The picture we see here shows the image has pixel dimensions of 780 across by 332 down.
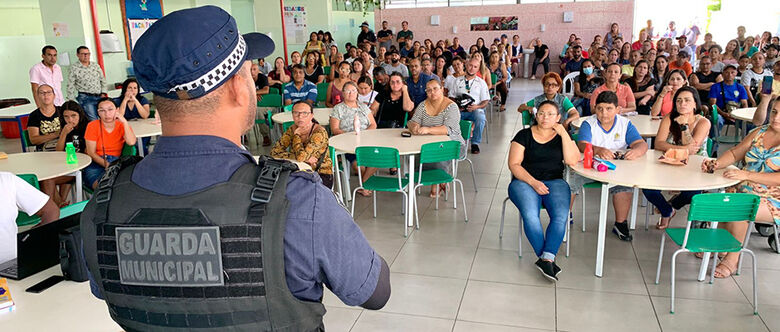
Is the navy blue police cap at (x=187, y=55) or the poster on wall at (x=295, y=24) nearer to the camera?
the navy blue police cap at (x=187, y=55)

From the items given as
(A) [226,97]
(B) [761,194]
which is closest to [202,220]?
(A) [226,97]

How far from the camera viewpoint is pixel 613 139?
478cm

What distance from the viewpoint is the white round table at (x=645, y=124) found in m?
5.45

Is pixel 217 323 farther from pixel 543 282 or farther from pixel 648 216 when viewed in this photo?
pixel 648 216

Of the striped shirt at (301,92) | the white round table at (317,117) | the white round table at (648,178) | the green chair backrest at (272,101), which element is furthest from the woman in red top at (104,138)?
the white round table at (648,178)

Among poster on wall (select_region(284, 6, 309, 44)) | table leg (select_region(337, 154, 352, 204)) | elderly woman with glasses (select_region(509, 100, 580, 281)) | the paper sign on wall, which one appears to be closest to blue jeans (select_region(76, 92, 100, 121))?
the paper sign on wall

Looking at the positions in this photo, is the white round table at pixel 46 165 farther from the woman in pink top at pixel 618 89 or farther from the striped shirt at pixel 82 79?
the woman in pink top at pixel 618 89

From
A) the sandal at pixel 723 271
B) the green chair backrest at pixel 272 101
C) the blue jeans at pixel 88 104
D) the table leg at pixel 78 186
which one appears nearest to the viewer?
the sandal at pixel 723 271

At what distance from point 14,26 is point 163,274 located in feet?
41.3

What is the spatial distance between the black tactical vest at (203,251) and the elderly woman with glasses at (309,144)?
3.76 meters

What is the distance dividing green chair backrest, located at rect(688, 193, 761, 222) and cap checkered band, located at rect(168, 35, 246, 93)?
3057 millimetres

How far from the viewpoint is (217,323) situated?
115 centimetres

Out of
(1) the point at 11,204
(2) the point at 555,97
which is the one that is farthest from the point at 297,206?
(2) the point at 555,97

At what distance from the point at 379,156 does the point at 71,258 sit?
2888 mm
